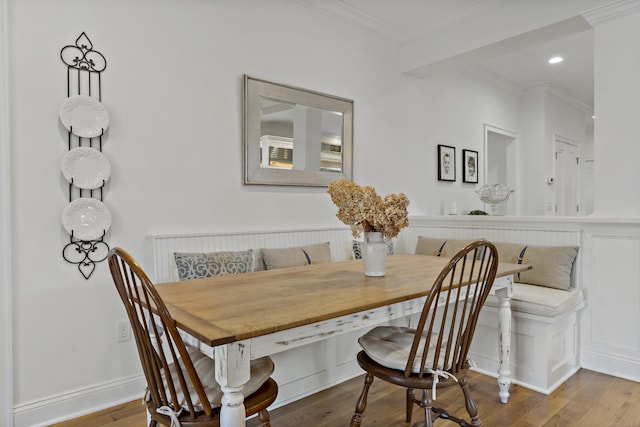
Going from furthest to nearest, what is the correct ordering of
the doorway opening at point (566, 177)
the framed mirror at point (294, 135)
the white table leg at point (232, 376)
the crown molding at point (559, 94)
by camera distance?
the doorway opening at point (566, 177), the crown molding at point (559, 94), the framed mirror at point (294, 135), the white table leg at point (232, 376)

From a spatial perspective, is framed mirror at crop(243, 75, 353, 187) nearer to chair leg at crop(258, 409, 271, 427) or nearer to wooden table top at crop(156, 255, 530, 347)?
wooden table top at crop(156, 255, 530, 347)

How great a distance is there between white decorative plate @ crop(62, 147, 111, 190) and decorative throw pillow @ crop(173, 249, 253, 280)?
575mm

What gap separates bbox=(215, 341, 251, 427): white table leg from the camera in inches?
41.3

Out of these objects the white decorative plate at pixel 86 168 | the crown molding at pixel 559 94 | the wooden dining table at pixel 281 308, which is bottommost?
the wooden dining table at pixel 281 308

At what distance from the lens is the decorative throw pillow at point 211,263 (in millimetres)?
2248

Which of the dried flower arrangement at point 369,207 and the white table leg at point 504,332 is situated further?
the white table leg at point 504,332

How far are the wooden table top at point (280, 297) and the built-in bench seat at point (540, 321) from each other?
547mm

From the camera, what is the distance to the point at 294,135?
9.87 feet

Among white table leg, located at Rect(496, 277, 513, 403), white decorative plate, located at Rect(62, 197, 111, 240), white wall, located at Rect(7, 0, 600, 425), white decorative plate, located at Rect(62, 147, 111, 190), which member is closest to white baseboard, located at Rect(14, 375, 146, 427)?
white wall, located at Rect(7, 0, 600, 425)

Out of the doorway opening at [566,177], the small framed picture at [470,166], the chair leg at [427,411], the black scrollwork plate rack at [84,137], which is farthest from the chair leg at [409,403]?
the doorway opening at [566,177]

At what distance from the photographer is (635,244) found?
8.20ft

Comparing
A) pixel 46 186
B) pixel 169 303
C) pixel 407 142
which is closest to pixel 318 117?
pixel 407 142

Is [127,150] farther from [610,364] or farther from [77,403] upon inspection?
[610,364]

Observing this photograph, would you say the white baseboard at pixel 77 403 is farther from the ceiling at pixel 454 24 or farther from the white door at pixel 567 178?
the white door at pixel 567 178
